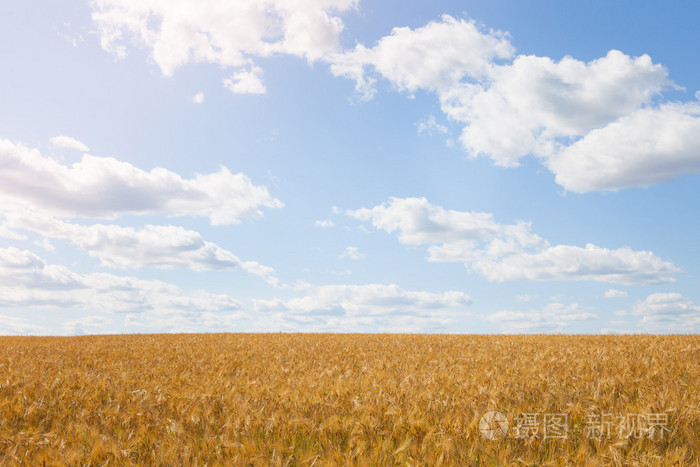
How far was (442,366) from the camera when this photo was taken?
366 inches

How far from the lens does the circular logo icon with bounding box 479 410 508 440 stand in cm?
472

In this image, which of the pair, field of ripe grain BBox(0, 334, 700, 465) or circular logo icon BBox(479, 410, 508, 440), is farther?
circular logo icon BBox(479, 410, 508, 440)

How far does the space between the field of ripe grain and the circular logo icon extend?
21 mm

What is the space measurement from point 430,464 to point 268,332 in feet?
64.8

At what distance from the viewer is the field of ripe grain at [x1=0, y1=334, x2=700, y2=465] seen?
4414mm

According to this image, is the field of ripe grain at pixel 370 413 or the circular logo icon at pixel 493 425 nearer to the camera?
the field of ripe grain at pixel 370 413

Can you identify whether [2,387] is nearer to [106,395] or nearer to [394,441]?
[106,395]

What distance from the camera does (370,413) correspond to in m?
5.49

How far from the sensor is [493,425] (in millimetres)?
4906

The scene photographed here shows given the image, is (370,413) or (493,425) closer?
(493,425)

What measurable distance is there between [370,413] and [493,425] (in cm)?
132

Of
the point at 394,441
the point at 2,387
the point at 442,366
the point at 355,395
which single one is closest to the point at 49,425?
the point at 2,387

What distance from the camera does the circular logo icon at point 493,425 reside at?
4.72 m

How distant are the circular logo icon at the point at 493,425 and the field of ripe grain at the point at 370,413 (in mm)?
21
